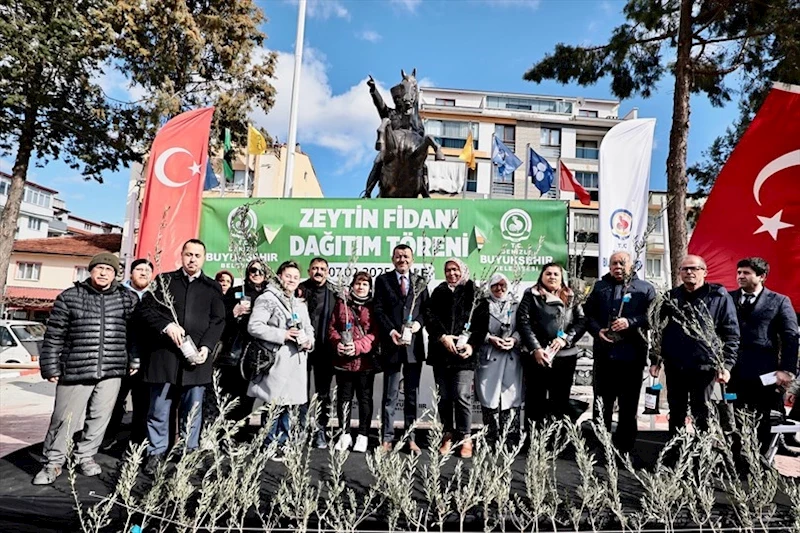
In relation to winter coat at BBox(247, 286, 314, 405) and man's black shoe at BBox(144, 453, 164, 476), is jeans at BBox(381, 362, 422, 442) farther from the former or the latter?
man's black shoe at BBox(144, 453, 164, 476)

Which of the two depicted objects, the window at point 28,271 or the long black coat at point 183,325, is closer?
the long black coat at point 183,325

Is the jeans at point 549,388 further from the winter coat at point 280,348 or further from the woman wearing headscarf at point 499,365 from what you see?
the winter coat at point 280,348

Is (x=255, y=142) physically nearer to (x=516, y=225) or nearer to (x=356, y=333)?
(x=516, y=225)

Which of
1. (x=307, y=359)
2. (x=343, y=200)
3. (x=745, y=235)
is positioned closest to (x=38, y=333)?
(x=343, y=200)

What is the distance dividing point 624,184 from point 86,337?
226 inches

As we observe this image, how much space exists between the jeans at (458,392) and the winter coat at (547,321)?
0.57 metres

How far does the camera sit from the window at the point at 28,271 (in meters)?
31.5

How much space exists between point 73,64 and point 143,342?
1360 centimetres

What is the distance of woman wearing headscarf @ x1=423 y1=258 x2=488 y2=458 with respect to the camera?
13.3 feet

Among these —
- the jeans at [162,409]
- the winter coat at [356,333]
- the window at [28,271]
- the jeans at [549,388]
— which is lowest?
the jeans at [162,409]

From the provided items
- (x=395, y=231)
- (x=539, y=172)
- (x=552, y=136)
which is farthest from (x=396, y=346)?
(x=552, y=136)

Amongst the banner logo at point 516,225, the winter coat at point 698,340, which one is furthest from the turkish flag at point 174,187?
the winter coat at point 698,340

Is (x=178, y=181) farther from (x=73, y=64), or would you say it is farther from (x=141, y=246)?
(x=73, y=64)

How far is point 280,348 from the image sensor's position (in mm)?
4105
